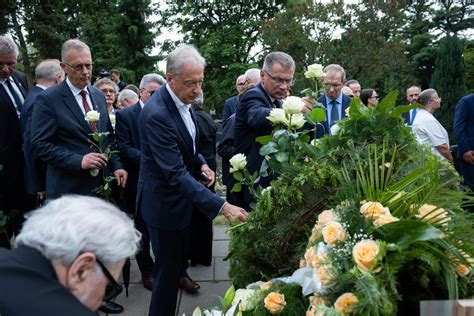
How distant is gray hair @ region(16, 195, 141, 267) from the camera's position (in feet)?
4.25

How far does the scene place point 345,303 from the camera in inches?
54.9

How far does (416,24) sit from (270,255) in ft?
104

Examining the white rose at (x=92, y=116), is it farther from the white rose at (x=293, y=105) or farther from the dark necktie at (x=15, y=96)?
the white rose at (x=293, y=105)

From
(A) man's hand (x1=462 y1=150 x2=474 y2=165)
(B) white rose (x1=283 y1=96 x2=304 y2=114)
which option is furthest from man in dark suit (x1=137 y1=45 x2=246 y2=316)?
(A) man's hand (x1=462 y1=150 x2=474 y2=165)

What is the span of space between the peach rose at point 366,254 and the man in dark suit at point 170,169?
144cm

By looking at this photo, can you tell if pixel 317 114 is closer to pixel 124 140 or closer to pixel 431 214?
pixel 431 214

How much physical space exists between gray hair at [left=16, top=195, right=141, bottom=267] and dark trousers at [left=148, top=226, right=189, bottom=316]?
167cm

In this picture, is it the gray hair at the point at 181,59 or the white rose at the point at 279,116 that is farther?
the gray hair at the point at 181,59

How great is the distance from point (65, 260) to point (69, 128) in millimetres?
2446

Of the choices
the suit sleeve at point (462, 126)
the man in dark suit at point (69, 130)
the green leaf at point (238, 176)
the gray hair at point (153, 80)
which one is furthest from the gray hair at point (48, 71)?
the suit sleeve at point (462, 126)

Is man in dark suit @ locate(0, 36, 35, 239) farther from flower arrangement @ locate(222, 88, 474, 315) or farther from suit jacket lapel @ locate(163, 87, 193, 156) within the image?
flower arrangement @ locate(222, 88, 474, 315)

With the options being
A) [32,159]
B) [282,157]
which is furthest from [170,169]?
[32,159]

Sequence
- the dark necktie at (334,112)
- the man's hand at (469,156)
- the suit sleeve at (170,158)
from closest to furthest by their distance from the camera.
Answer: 1. the suit sleeve at (170,158)
2. the dark necktie at (334,112)
3. the man's hand at (469,156)

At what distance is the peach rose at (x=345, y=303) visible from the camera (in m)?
1.38
